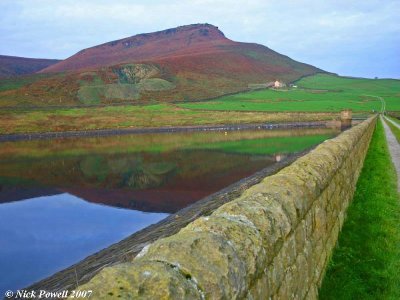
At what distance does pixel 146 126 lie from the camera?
9231cm

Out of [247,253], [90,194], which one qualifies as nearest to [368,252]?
[247,253]

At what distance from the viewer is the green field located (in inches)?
4166

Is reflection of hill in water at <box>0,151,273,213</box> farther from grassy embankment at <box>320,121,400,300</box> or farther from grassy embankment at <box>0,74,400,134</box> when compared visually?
grassy embankment at <box>0,74,400,134</box>

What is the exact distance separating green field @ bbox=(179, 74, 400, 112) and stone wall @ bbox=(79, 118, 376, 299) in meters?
97.6

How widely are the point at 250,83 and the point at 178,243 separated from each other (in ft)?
470

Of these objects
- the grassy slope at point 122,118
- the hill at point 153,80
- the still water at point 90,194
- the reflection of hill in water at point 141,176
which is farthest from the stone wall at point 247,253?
the hill at point 153,80

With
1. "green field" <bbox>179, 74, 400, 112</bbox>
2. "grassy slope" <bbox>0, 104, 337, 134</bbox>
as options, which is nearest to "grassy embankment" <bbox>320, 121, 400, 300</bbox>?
"grassy slope" <bbox>0, 104, 337, 134</bbox>

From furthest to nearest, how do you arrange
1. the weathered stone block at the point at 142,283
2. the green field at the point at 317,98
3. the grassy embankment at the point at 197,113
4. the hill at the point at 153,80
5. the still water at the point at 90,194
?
the hill at the point at 153,80 < the green field at the point at 317,98 < the grassy embankment at the point at 197,113 < the still water at the point at 90,194 < the weathered stone block at the point at 142,283

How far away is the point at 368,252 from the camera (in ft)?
24.5

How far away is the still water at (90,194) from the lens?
1625 centimetres

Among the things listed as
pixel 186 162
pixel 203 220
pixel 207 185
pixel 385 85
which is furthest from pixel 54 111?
pixel 385 85

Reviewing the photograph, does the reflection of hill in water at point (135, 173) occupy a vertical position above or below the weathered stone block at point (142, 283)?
below

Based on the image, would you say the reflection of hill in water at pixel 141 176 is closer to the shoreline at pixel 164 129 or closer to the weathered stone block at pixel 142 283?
the weathered stone block at pixel 142 283

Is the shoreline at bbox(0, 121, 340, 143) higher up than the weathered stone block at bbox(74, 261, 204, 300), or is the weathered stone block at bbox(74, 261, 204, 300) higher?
the weathered stone block at bbox(74, 261, 204, 300)
